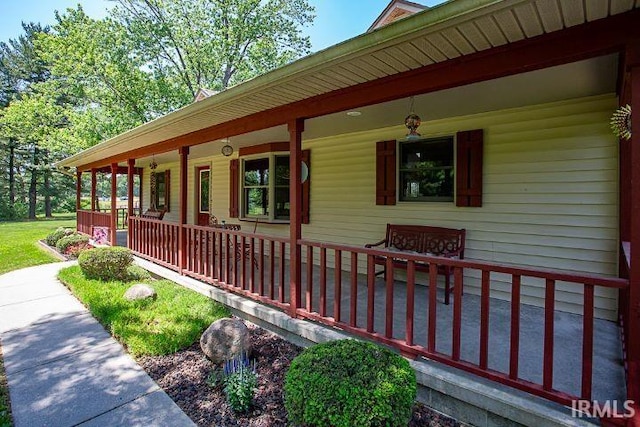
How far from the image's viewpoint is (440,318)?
3535mm

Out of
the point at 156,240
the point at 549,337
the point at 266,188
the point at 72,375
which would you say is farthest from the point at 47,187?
the point at 549,337

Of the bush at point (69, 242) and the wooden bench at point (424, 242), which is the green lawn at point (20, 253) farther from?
the wooden bench at point (424, 242)

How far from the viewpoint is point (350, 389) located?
6.13ft

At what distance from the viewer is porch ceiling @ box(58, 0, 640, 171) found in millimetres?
1771

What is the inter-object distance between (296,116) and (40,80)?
87.8 ft

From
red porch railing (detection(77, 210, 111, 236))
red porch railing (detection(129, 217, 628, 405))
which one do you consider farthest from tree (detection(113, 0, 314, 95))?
red porch railing (detection(129, 217, 628, 405))

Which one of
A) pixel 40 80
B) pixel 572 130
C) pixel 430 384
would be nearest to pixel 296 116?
pixel 430 384

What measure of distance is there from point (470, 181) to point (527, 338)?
1.93 m

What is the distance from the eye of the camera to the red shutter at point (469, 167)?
4.22 meters

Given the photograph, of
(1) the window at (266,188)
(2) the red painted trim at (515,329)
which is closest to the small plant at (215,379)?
(2) the red painted trim at (515,329)

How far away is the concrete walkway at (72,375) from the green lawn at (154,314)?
0.13m

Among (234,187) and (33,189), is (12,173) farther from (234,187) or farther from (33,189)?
(234,187)

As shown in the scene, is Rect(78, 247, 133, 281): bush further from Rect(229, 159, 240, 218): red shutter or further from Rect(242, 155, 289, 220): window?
Rect(242, 155, 289, 220): window

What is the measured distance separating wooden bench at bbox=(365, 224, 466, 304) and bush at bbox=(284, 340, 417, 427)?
218 cm
